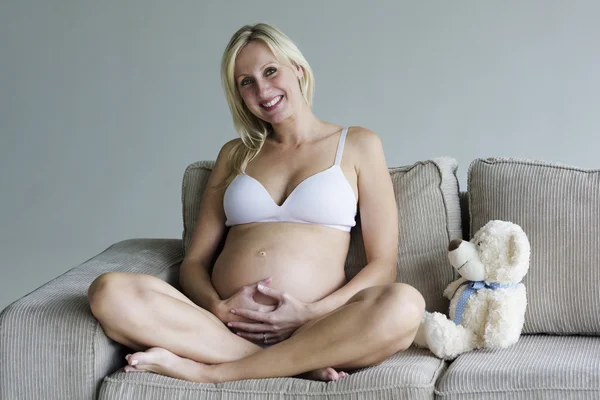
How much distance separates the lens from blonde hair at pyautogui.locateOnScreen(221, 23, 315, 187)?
2523 mm

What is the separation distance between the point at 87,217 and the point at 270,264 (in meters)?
2.93

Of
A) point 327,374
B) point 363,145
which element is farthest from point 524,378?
point 363,145

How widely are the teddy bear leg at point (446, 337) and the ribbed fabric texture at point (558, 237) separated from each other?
0.75 feet

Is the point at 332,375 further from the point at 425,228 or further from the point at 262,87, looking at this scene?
the point at 262,87

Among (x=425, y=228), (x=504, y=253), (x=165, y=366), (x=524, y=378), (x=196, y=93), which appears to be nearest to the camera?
(x=524, y=378)

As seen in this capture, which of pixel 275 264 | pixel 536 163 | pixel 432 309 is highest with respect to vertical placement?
pixel 536 163

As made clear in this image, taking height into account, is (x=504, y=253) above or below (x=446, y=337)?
above

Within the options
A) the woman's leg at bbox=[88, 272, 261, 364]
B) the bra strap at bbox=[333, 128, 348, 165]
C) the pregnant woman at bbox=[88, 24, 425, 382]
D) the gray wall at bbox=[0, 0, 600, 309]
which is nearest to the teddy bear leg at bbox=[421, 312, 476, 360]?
the pregnant woman at bbox=[88, 24, 425, 382]

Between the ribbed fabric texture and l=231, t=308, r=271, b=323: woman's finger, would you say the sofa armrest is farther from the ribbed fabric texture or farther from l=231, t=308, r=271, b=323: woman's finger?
the ribbed fabric texture

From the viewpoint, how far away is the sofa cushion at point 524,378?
186cm

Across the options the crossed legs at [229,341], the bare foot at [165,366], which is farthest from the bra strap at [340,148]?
the bare foot at [165,366]

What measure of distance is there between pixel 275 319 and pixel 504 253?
0.63 metres

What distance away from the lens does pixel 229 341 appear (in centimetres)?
211

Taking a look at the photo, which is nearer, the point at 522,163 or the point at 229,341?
the point at 229,341
